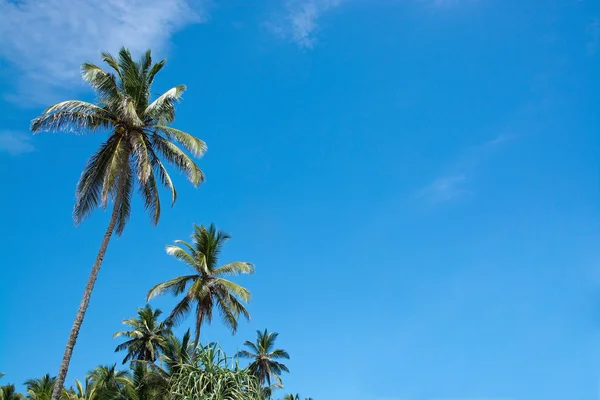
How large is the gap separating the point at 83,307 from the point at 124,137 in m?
6.66

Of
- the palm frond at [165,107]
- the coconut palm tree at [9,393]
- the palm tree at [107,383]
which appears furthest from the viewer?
the coconut palm tree at [9,393]

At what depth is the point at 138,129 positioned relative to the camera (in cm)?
2212

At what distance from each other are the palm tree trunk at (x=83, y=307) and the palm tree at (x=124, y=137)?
1.5 inches

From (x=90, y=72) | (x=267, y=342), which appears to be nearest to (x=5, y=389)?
(x=267, y=342)

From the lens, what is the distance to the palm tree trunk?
1820cm

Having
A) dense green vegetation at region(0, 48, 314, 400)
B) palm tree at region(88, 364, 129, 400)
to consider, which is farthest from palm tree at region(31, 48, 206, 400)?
palm tree at region(88, 364, 129, 400)

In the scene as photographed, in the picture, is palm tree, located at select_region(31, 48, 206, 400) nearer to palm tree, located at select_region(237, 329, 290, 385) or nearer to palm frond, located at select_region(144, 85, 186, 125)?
palm frond, located at select_region(144, 85, 186, 125)

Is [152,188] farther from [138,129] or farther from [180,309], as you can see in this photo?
[180,309]

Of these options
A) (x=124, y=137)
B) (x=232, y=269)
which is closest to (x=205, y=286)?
(x=232, y=269)

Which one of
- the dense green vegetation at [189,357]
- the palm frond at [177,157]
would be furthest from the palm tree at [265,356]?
the palm frond at [177,157]

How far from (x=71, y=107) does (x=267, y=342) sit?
30.2 metres

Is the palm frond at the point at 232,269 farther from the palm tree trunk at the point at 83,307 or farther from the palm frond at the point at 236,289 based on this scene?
the palm tree trunk at the point at 83,307

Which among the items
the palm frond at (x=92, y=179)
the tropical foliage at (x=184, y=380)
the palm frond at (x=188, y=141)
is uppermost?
the palm frond at (x=188, y=141)

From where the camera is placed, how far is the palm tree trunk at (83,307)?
1820cm
